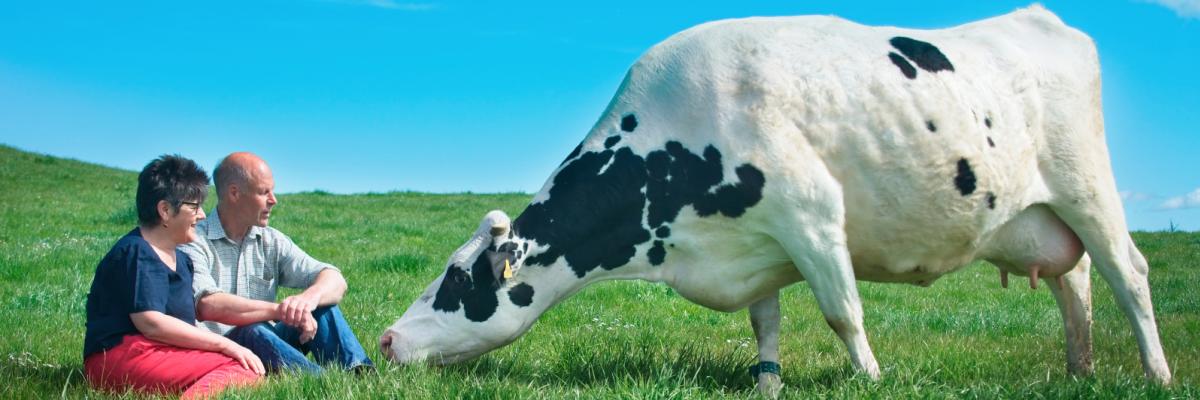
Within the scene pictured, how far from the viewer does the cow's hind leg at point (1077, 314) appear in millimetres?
7465

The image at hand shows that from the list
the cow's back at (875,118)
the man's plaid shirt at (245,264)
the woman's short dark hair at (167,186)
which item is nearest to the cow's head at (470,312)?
the man's plaid shirt at (245,264)

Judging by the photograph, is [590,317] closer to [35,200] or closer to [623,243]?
[623,243]

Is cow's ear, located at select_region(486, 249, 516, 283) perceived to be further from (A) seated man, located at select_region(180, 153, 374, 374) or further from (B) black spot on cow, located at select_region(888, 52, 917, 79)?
(B) black spot on cow, located at select_region(888, 52, 917, 79)

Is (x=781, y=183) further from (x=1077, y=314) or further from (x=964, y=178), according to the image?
(x=1077, y=314)

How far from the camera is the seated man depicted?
5715mm

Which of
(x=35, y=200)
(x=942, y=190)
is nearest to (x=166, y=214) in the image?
(x=942, y=190)

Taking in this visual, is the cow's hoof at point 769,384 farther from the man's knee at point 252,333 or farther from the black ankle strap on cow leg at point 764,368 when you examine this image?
the man's knee at point 252,333

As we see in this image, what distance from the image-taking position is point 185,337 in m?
5.33

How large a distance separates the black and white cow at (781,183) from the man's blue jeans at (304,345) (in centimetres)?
26

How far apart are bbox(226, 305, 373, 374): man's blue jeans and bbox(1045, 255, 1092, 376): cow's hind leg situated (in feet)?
16.5

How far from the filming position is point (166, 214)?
5.37m

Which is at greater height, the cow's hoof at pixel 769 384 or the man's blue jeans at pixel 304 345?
the man's blue jeans at pixel 304 345

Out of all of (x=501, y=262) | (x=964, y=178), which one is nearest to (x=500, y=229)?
(x=501, y=262)

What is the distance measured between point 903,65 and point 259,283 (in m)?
4.17
